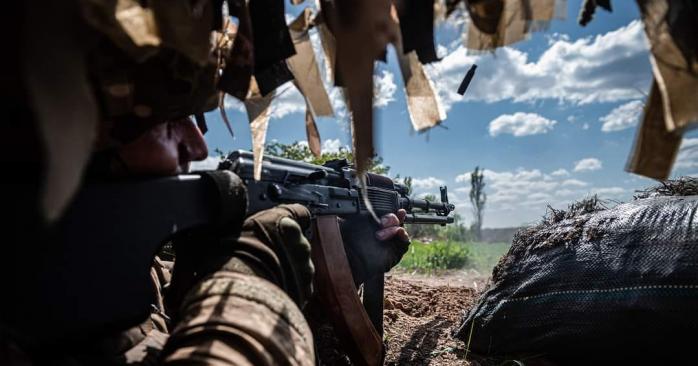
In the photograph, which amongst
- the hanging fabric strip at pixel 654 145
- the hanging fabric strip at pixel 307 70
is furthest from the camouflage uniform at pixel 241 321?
the hanging fabric strip at pixel 654 145

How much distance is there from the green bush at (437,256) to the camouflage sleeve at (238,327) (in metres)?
8.84

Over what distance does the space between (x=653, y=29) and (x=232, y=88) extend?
0.84 metres

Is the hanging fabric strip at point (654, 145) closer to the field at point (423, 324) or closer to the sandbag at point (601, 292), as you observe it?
the sandbag at point (601, 292)

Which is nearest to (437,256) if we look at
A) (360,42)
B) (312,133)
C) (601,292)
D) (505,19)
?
(601,292)

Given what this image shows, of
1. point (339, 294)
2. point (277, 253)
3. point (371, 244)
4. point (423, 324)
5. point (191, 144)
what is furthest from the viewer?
point (423, 324)

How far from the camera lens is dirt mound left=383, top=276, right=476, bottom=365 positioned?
271 centimetres

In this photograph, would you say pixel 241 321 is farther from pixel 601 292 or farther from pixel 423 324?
pixel 423 324

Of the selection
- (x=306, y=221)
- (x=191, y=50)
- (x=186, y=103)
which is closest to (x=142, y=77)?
(x=186, y=103)

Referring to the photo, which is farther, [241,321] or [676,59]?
[241,321]

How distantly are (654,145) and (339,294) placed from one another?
1.67 m

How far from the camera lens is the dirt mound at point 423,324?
271 centimetres

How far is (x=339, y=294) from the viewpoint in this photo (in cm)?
222

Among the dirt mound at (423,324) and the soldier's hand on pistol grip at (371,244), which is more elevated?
the soldier's hand on pistol grip at (371,244)

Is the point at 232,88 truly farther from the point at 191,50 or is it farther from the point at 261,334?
A: the point at 261,334
